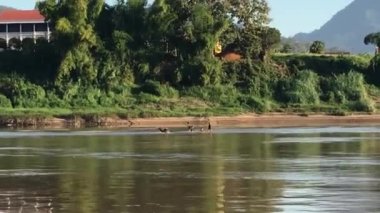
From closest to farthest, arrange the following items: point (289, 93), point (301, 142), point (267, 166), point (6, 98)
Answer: point (267, 166), point (301, 142), point (6, 98), point (289, 93)

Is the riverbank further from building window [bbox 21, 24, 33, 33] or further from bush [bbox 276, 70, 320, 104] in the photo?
building window [bbox 21, 24, 33, 33]

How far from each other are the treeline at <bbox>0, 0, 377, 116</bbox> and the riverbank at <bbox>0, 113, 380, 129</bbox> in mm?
2002

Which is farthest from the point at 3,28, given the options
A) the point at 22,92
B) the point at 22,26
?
the point at 22,92

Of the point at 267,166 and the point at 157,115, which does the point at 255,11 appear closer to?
the point at 157,115

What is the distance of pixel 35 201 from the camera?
20359 millimetres

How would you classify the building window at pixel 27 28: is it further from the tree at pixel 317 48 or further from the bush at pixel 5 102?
the bush at pixel 5 102

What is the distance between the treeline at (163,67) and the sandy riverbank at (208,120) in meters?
2.02

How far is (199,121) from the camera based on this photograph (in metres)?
66.2

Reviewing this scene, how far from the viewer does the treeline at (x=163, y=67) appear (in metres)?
71.3

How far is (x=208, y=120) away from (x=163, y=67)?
12.0 meters

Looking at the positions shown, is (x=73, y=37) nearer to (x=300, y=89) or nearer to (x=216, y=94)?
(x=216, y=94)

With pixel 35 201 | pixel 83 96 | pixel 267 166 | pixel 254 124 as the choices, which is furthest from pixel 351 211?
pixel 83 96

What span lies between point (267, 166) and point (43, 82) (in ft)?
151

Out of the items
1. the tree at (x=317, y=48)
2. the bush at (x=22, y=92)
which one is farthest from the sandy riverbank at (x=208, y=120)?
the tree at (x=317, y=48)
